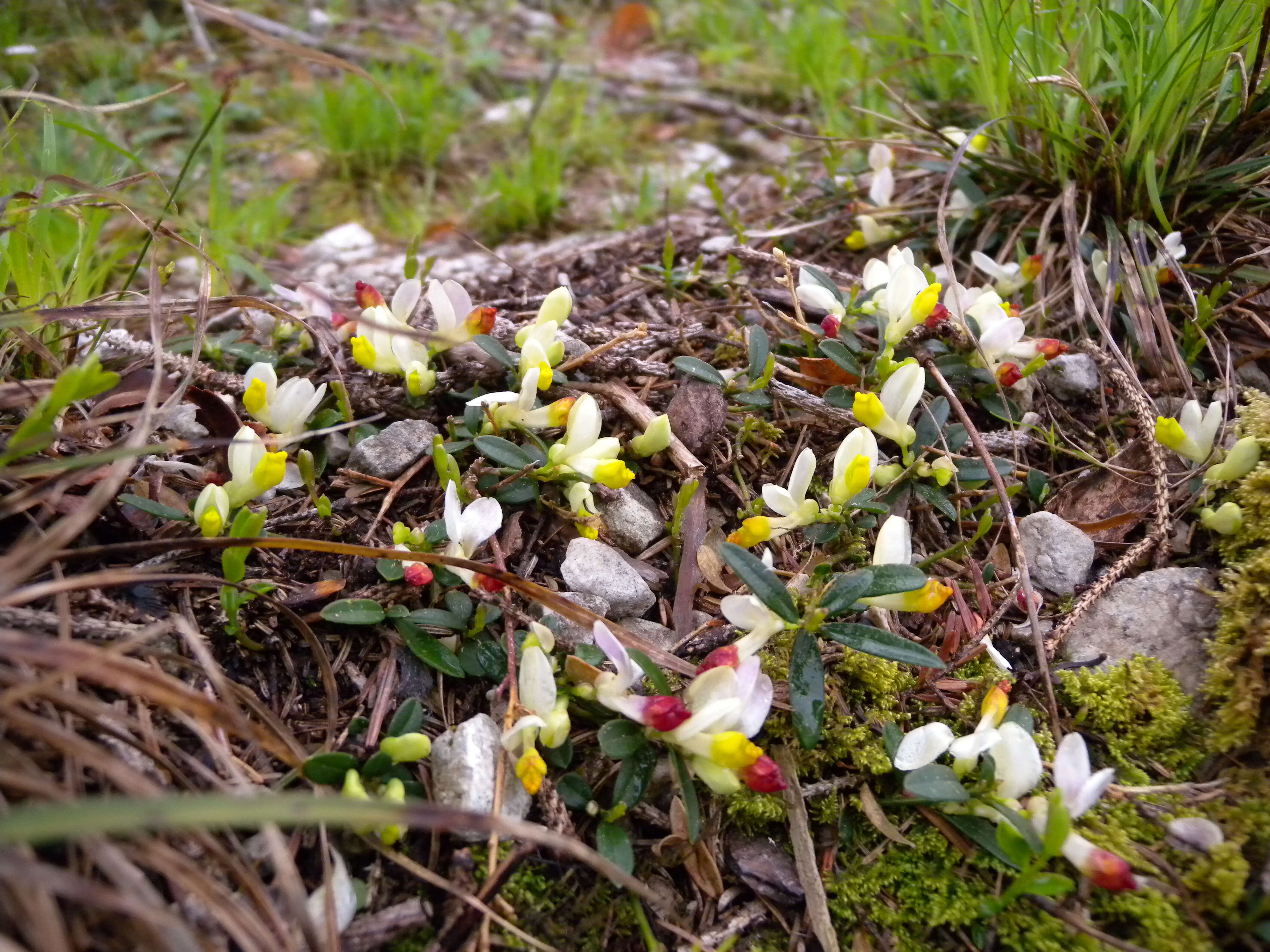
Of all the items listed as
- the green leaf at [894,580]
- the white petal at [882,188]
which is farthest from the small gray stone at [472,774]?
the white petal at [882,188]

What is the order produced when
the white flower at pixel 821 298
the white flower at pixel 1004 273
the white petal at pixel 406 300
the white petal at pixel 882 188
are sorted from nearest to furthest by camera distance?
the white petal at pixel 406 300, the white flower at pixel 821 298, the white flower at pixel 1004 273, the white petal at pixel 882 188

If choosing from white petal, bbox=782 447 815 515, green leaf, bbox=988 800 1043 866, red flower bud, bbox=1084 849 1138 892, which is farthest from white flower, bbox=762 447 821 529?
red flower bud, bbox=1084 849 1138 892

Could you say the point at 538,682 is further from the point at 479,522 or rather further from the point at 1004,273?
the point at 1004,273

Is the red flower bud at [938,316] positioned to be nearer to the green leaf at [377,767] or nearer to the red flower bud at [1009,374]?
A: the red flower bud at [1009,374]

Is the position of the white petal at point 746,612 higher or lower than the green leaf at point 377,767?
higher

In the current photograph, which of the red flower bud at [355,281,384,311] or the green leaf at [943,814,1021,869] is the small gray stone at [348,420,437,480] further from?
the green leaf at [943,814,1021,869]

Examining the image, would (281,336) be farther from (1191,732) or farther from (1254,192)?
(1254,192)
